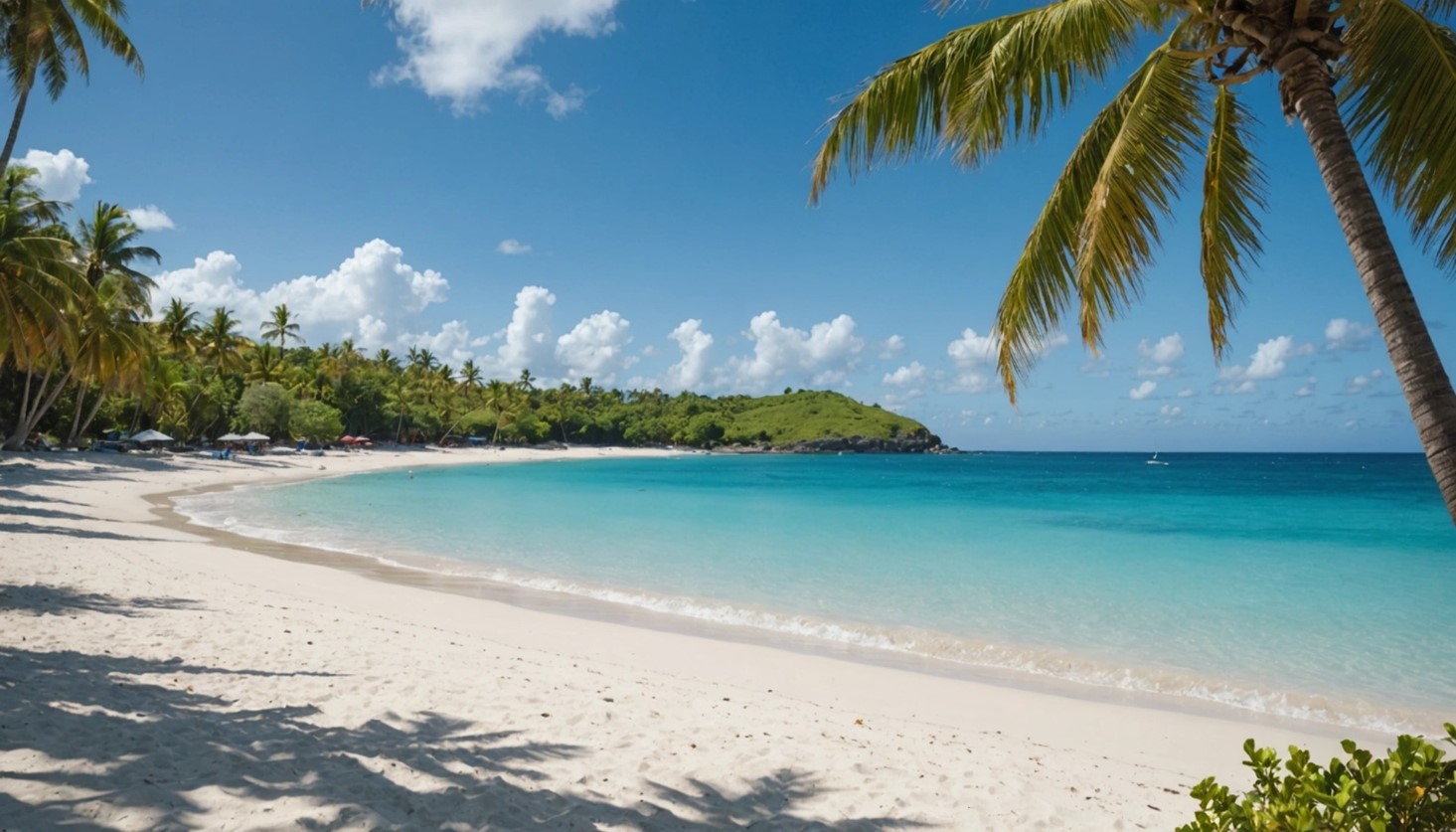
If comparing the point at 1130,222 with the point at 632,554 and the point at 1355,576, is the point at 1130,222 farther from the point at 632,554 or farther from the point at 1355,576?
the point at 1355,576

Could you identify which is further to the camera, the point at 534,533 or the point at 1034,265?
the point at 534,533

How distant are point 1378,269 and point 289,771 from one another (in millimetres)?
5362

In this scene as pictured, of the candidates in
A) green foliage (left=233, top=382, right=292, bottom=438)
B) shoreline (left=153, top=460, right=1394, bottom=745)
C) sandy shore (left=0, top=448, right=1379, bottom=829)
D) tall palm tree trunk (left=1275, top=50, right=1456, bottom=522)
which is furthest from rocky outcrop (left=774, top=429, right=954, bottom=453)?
tall palm tree trunk (left=1275, top=50, right=1456, bottom=522)

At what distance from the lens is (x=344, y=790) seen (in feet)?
11.5

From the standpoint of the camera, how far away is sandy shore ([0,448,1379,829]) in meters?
3.47

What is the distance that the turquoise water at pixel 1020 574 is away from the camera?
862 cm

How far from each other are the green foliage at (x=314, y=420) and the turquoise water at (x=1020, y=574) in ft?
73.9

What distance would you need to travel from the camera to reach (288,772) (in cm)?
363

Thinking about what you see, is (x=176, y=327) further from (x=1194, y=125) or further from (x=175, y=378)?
(x=1194, y=125)

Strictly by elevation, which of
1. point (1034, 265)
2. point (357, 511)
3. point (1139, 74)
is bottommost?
point (357, 511)

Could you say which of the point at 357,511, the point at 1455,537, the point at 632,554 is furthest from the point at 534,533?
the point at 1455,537

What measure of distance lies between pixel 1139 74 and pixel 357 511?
2426 centimetres

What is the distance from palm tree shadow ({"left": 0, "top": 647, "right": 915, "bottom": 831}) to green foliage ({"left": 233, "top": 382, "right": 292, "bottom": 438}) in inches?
2062

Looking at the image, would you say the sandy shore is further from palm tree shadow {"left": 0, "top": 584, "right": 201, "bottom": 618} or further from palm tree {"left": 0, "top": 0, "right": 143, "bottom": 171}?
palm tree {"left": 0, "top": 0, "right": 143, "bottom": 171}
